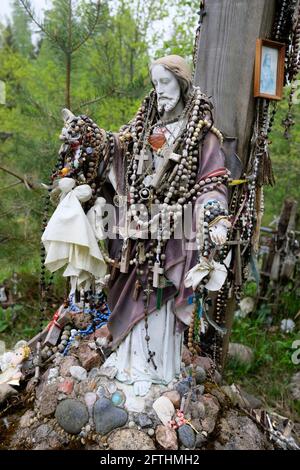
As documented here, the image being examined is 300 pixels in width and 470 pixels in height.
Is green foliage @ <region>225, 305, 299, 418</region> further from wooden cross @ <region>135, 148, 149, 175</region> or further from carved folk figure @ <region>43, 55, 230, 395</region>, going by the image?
wooden cross @ <region>135, 148, 149, 175</region>

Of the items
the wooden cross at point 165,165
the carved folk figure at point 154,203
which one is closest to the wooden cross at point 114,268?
the carved folk figure at point 154,203

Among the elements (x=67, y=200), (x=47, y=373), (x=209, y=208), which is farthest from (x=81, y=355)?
(x=209, y=208)

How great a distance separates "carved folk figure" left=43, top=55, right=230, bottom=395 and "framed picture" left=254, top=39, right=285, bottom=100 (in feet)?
2.01

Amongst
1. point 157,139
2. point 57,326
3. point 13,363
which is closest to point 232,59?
point 157,139

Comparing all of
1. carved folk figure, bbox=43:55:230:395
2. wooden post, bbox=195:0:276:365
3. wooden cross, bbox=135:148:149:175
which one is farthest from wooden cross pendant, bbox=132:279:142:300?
wooden post, bbox=195:0:276:365

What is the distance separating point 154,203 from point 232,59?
3.61 ft

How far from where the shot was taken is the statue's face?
2.00 metres

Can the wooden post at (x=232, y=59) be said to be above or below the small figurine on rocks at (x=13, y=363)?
above

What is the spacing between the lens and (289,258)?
4.49 m

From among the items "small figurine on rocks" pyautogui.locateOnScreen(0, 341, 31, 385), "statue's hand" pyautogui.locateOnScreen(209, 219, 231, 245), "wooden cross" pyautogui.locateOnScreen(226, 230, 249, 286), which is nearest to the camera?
"statue's hand" pyautogui.locateOnScreen(209, 219, 231, 245)

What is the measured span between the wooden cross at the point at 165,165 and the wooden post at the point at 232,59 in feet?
2.45

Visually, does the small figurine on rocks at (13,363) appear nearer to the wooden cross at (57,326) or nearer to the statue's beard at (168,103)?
the wooden cross at (57,326)

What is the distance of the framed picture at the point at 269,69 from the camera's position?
8.20 ft

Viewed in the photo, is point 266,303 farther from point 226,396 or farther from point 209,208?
point 209,208
